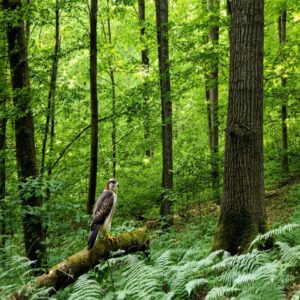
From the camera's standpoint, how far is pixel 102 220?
17.8 ft

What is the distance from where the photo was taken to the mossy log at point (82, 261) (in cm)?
489

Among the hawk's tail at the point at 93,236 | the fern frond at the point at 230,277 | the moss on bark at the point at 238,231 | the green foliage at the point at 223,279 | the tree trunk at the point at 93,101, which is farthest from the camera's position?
the tree trunk at the point at 93,101

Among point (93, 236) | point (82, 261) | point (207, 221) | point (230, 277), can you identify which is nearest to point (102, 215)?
point (93, 236)

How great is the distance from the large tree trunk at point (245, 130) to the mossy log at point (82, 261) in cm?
143

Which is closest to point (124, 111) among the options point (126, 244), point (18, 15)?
point (18, 15)

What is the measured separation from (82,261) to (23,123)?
341 centimetres

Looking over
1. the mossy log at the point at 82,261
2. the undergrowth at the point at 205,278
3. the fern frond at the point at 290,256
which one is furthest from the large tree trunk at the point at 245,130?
the mossy log at the point at 82,261

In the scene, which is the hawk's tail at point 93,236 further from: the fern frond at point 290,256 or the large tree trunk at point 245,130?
the fern frond at point 290,256

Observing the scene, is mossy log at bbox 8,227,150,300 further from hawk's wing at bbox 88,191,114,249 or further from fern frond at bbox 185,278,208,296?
fern frond at bbox 185,278,208,296

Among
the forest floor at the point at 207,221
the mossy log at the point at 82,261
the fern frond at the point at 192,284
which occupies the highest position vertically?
the fern frond at the point at 192,284

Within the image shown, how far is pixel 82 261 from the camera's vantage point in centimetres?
539

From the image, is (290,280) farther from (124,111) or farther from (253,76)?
(124,111)

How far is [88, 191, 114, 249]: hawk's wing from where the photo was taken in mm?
5277

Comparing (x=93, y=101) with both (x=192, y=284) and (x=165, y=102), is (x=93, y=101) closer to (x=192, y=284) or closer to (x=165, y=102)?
(x=165, y=102)
